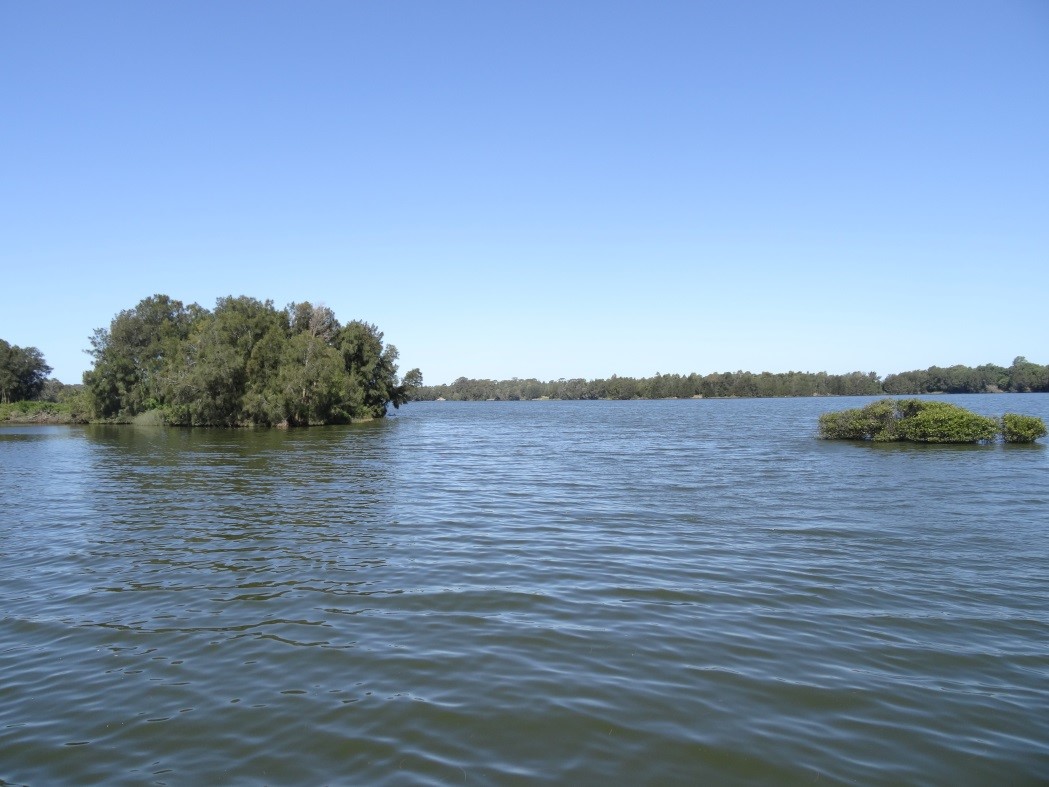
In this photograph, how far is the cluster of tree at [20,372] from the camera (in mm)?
102938

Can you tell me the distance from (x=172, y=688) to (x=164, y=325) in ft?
Answer: 295

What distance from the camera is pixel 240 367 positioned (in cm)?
7025

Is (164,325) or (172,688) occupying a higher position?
(164,325)

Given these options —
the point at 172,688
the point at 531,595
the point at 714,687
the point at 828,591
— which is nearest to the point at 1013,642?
the point at 828,591

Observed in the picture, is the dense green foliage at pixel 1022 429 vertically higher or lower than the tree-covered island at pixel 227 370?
lower

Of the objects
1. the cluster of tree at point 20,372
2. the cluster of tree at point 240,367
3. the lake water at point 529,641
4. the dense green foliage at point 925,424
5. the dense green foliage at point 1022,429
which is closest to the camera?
the lake water at point 529,641

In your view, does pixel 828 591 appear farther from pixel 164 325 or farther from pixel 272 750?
pixel 164 325

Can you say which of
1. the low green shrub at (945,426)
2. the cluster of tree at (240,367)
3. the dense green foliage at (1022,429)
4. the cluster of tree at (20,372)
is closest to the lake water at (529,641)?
the dense green foliage at (1022,429)

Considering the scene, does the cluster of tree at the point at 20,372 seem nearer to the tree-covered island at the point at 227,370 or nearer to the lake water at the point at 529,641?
the tree-covered island at the point at 227,370

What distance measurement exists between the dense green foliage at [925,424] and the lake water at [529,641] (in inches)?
718

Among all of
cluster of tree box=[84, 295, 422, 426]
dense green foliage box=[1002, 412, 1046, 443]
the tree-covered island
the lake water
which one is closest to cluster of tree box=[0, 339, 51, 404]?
the tree-covered island

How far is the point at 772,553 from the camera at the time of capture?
14.3m

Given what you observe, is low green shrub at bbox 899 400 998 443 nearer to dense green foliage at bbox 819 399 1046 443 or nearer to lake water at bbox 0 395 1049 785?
dense green foliage at bbox 819 399 1046 443

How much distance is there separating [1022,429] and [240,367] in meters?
65.1
